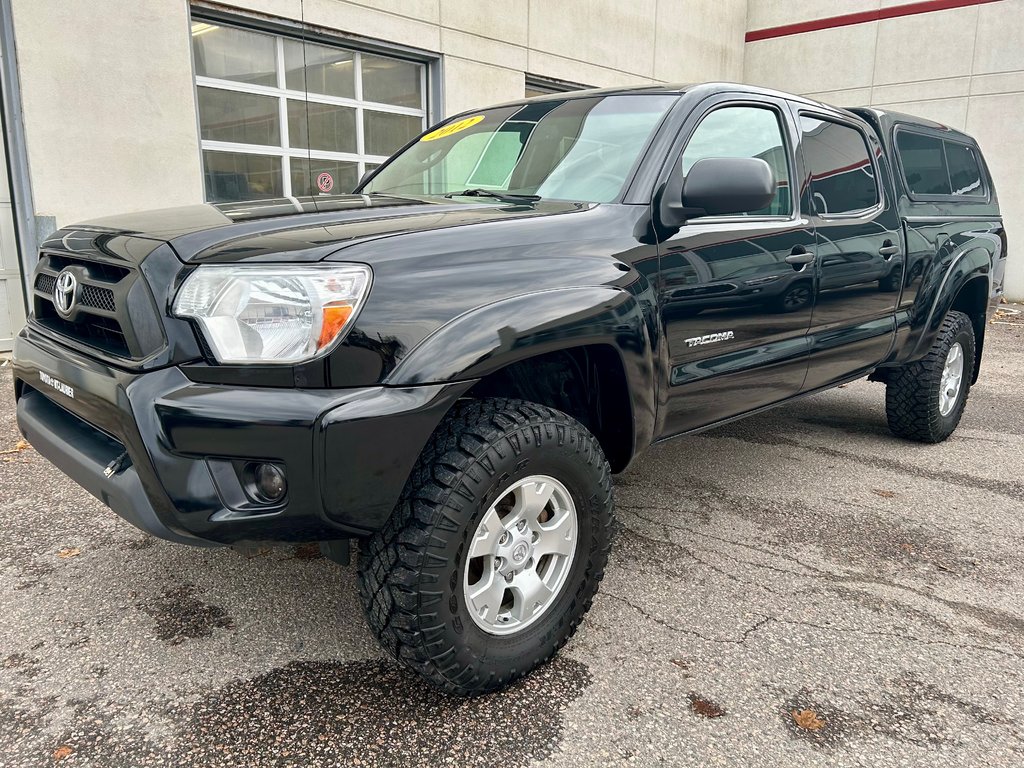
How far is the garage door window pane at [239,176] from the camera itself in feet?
23.7

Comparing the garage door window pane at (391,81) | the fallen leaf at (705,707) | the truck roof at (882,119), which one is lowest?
the fallen leaf at (705,707)

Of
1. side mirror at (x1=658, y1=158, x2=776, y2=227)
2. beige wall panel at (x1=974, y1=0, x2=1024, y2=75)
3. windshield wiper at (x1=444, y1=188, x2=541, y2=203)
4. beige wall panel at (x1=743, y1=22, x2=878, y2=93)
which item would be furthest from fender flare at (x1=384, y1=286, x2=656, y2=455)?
beige wall panel at (x1=743, y1=22, x2=878, y2=93)

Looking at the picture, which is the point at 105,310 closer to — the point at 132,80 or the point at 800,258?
the point at 800,258

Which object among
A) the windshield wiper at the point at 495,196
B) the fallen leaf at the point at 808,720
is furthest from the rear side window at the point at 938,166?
the fallen leaf at the point at 808,720

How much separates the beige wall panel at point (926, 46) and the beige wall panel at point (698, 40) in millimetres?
2329

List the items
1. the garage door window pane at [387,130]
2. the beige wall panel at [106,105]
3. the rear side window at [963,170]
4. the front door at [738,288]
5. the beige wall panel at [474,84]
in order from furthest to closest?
the beige wall panel at [474,84] → the garage door window pane at [387,130] → the beige wall panel at [106,105] → the rear side window at [963,170] → the front door at [738,288]

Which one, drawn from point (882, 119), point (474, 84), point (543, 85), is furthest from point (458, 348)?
point (543, 85)

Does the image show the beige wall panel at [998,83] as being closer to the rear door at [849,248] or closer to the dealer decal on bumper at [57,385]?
the rear door at [849,248]

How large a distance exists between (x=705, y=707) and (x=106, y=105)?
6.56 metres

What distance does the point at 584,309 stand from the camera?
223 centimetres

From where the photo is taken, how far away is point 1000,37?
11719 mm

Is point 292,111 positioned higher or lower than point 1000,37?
lower

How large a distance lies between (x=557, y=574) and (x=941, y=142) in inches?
156

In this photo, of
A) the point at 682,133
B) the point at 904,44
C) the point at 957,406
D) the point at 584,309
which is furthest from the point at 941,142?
the point at 904,44
